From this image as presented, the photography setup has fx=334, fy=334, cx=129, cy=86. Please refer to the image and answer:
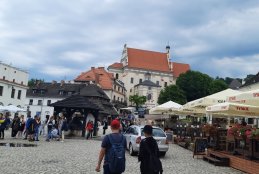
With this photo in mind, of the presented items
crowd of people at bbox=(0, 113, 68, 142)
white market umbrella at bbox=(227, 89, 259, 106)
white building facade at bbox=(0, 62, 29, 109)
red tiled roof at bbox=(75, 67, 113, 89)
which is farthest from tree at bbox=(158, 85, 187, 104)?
white market umbrella at bbox=(227, 89, 259, 106)

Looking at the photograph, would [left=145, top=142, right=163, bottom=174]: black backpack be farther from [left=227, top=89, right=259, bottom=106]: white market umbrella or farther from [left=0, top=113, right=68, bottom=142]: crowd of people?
[left=0, top=113, right=68, bottom=142]: crowd of people

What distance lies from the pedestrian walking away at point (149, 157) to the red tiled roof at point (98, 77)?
99426mm

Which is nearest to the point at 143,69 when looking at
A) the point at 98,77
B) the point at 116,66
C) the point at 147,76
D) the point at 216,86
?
the point at 147,76

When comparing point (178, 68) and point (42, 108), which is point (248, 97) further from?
point (178, 68)

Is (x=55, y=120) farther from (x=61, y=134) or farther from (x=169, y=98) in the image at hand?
(x=169, y=98)

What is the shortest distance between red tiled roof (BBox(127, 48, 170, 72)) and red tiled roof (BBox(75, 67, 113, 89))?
1807 centimetres

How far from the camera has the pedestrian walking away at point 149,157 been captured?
6.86m

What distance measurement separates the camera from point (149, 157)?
6.95 meters

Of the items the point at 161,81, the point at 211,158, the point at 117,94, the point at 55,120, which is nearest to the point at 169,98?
the point at 117,94

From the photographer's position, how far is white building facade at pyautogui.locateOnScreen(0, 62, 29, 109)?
185 ft

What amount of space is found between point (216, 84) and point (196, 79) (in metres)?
6.73

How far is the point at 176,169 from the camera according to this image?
13.1 m

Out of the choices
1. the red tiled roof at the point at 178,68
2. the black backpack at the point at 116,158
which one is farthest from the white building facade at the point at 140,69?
the black backpack at the point at 116,158

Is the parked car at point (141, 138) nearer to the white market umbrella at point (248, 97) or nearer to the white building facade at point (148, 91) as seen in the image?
the white market umbrella at point (248, 97)
